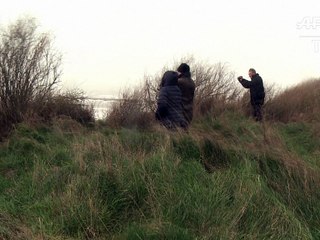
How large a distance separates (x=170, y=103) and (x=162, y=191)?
318 centimetres

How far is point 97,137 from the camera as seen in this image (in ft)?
19.7

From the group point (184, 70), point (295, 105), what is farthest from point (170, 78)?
point (295, 105)

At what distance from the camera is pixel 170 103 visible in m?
7.19

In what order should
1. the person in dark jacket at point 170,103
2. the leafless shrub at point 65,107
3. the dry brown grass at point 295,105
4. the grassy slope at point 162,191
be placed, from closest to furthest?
the grassy slope at point 162,191
the person in dark jacket at point 170,103
the leafless shrub at point 65,107
the dry brown grass at point 295,105

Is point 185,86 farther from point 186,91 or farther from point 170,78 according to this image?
point 170,78

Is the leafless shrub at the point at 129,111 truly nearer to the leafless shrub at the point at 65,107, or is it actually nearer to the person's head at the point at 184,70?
the leafless shrub at the point at 65,107

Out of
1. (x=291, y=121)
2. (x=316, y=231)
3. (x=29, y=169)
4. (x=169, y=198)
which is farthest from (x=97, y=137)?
(x=291, y=121)

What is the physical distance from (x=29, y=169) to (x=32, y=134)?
1.97 metres

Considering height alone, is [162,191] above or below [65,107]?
below

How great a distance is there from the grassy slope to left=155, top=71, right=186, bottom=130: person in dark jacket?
100 centimetres

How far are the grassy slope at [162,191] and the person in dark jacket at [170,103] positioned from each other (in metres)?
1.00

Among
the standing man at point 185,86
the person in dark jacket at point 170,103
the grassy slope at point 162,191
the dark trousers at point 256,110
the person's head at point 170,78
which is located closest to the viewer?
the grassy slope at point 162,191

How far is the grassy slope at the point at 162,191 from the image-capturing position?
12.2 feet

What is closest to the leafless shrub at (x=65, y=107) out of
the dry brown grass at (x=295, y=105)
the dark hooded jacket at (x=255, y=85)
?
the dark hooded jacket at (x=255, y=85)
